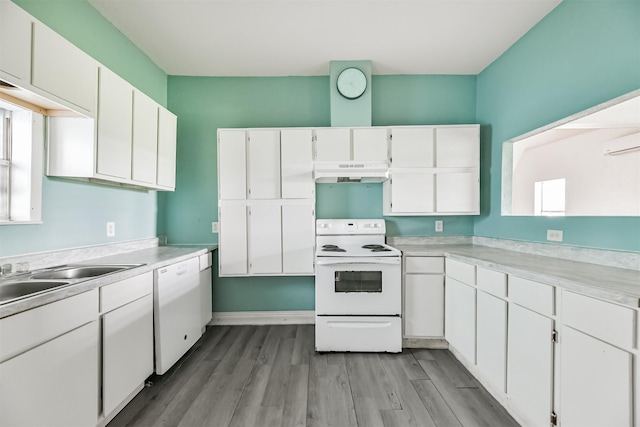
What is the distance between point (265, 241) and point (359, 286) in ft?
3.58

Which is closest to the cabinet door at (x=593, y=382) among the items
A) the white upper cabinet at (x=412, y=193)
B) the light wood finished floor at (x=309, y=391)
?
the light wood finished floor at (x=309, y=391)

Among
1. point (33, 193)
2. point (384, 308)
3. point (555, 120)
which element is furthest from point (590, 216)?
point (33, 193)

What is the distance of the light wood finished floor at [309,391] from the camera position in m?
1.60

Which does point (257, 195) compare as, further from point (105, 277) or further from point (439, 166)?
point (439, 166)

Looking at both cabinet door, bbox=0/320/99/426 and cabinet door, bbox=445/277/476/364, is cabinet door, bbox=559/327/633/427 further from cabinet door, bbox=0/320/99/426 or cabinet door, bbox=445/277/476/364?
cabinet door, bbox=0/320/99/426

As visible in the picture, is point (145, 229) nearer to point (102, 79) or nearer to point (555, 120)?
point (102, 79)

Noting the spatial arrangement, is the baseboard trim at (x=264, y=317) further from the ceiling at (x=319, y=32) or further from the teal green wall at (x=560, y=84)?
the ceiling at (x=319, y=32)

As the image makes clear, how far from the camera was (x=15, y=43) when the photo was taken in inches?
48.5

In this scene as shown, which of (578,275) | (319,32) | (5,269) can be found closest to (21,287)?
(5,269)

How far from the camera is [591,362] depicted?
1.13 metres

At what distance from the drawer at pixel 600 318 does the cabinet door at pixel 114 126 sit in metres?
2.89

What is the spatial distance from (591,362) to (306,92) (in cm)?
313

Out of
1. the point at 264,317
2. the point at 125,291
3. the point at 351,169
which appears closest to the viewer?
the point at 125,291

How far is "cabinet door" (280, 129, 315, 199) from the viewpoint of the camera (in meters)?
2.70
